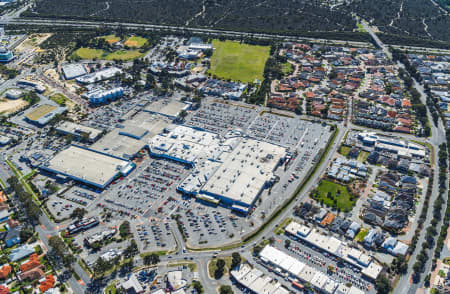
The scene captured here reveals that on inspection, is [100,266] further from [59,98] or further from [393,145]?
[393,145]

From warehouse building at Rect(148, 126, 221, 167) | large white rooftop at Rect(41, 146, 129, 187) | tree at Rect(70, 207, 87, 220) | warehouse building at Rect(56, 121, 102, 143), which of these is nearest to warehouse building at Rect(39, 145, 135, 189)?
large white rooftop at Rect(41, 146, 129, 187)

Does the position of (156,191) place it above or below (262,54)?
below

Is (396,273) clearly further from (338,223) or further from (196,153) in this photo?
(196,153)

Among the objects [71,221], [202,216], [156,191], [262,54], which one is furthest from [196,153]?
[262,54]

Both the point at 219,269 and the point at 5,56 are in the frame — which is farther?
the point at 5,56

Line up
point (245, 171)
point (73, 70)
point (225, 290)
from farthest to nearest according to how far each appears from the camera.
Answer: point (73, 70)
point (245, 171)
point (225, 290)

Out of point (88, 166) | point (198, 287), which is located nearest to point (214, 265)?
point (198, 287)
